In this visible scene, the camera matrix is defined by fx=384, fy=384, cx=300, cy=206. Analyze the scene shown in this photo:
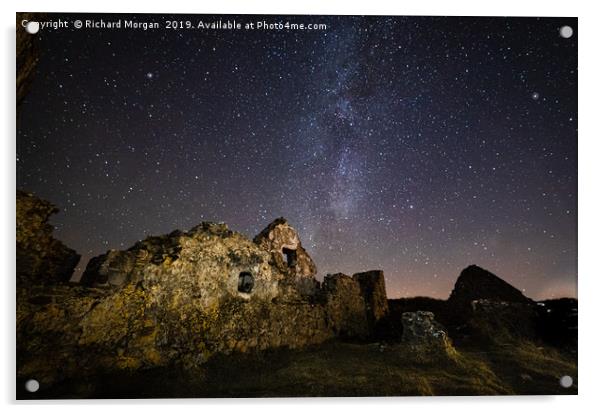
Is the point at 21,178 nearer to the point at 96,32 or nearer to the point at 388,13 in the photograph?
the point at 96,32

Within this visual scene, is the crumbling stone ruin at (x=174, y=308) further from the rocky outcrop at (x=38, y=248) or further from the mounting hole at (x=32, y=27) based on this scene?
the mounting hole at (x=32, y=27)

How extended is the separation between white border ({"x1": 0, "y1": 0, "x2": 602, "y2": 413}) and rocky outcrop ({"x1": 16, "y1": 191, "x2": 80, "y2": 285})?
151mm

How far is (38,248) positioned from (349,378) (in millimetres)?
6234

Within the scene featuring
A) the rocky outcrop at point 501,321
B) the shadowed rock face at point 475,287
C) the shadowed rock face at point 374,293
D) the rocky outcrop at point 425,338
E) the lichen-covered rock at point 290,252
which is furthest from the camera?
the shadowed rock face at point 374,293

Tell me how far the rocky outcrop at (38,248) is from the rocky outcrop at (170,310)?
0.41 metres

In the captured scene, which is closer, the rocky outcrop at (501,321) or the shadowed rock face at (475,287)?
the rocky outcrop at (501,321)

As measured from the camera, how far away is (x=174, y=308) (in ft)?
26.1

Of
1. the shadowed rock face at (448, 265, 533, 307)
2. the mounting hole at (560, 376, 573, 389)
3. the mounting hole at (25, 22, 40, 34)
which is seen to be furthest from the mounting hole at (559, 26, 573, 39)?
the mounting hole at (25, 22, 40, 34)

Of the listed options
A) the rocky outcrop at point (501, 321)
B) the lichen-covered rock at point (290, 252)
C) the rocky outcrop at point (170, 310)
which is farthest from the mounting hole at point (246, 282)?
the rocky outcrop at point (501, 321)

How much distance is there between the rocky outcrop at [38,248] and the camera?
21.7 ft

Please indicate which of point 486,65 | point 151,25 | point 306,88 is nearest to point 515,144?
point 486,65

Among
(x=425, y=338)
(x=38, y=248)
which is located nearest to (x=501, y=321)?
(x=425, y=338)
